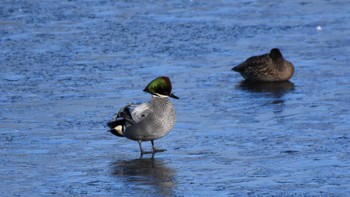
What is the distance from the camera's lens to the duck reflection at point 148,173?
9891mm

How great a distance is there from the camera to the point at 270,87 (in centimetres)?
1559

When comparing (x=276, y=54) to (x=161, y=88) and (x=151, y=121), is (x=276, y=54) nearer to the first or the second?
(x=161, y=88)

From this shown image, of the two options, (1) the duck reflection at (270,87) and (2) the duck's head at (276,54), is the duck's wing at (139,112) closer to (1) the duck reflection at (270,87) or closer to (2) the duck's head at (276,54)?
(1) the duck reflection at (270,87)

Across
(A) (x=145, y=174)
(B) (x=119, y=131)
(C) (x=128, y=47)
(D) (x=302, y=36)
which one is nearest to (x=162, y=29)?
(C) (x=128, y=47)

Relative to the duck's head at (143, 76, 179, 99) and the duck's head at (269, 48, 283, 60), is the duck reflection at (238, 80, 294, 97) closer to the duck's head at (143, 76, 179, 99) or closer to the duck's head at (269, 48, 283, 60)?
the duck's head at (269, 48, 283, 60)

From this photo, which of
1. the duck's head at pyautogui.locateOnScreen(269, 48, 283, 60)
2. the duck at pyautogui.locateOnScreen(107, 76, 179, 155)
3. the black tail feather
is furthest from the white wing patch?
the duck's head at pyautogui.locateOnScreen(269, 48, 283, 60)

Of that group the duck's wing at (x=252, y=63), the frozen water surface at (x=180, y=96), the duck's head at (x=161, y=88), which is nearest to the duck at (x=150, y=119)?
the duck's head at (x=161, y=88)

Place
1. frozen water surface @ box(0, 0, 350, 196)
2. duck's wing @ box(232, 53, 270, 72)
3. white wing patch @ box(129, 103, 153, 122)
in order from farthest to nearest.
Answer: duck's wing @ box(232, 53, 270, 72) → white wing patch @ box(129, 103, 153, 122) → frozen water surface @ box(0, 0, 350, 196)

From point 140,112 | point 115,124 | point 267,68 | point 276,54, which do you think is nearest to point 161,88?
point 140,112

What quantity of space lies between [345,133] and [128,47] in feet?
21.5

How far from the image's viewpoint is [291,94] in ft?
48.0

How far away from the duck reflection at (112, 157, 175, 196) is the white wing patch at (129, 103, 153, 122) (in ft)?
1.61

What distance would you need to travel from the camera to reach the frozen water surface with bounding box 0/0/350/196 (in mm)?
10195

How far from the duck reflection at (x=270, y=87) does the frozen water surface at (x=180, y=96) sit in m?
0.03
